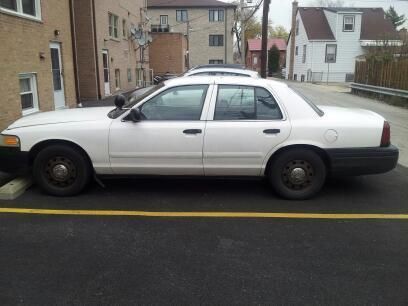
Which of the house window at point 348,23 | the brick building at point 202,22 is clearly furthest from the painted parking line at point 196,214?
the brick building at point 202,22

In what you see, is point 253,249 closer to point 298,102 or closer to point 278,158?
point 278,158

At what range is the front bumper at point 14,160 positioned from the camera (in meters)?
5.45

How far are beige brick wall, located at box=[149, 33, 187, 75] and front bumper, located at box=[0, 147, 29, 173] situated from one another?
35070 millimetres

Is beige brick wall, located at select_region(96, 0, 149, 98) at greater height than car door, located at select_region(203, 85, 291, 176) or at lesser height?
greater

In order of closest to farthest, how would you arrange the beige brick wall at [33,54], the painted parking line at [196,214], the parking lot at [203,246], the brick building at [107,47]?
the parking lot at [203,246] < the painted parking line at [196,214] < the beige brick wall at [33,54] < the brick building at [107,47]

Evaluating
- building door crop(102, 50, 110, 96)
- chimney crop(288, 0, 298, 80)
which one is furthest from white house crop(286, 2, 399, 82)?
building door crop(102, 50, 110, 96)

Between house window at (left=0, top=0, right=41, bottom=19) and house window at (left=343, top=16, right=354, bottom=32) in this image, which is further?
house window at (left=343, top=16, right=354, bottom=32)

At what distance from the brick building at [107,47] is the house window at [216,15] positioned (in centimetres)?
2476

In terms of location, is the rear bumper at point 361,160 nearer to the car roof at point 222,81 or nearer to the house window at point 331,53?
the car roof at point 222,81

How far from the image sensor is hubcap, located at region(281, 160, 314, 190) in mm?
5430

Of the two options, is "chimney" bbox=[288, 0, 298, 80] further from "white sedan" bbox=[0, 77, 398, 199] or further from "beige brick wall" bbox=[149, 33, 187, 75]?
"white sedan" bbox=[0, 77, 398, 199]

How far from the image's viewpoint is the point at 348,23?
4116cm

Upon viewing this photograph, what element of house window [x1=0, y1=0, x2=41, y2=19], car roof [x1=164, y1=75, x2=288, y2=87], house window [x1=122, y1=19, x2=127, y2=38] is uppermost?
house window [x1=122, y1=19, x2=127, y2=38]

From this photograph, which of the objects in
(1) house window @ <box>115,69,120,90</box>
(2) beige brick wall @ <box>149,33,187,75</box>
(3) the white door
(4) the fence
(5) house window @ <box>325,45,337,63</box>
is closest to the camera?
(3) the white door
